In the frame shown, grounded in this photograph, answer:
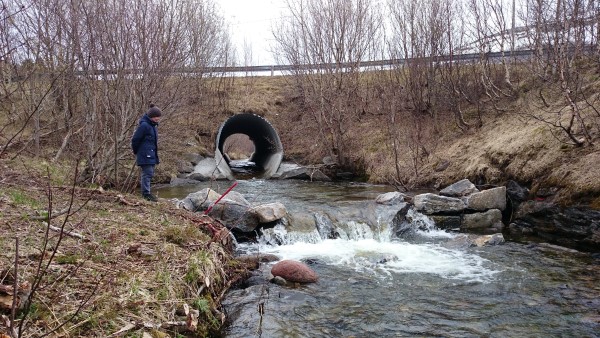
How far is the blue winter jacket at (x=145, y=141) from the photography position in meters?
8.18

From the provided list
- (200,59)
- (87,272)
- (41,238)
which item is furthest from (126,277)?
(200,59)

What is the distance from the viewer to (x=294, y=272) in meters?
6.27

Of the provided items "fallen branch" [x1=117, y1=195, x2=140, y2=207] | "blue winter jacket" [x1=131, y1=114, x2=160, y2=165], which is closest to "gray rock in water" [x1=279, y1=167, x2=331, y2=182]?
"blue winter jacket" [x1=131, y1=114, x2=160, y2=165]

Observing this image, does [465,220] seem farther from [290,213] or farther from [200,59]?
[200,59]

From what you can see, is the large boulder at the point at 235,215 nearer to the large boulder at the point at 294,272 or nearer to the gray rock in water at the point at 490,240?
the large boulder at the point at 294,272

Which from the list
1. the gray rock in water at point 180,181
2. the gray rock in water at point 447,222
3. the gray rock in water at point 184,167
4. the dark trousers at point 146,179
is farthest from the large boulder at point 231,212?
the gray rock in water at point 184,167

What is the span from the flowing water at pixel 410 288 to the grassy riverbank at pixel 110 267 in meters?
0.57

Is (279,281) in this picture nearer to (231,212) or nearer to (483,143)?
(231,212)

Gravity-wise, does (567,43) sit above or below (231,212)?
above

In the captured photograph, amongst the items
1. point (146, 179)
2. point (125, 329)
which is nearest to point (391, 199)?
point (146, 179)

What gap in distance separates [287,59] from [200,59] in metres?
4.47

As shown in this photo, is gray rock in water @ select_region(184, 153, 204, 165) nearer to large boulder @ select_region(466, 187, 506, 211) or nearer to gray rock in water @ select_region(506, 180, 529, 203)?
large boulder @ select_region(466, 187, 506, 211)

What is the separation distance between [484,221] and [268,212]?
15.7 feet

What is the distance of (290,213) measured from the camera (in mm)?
9906
